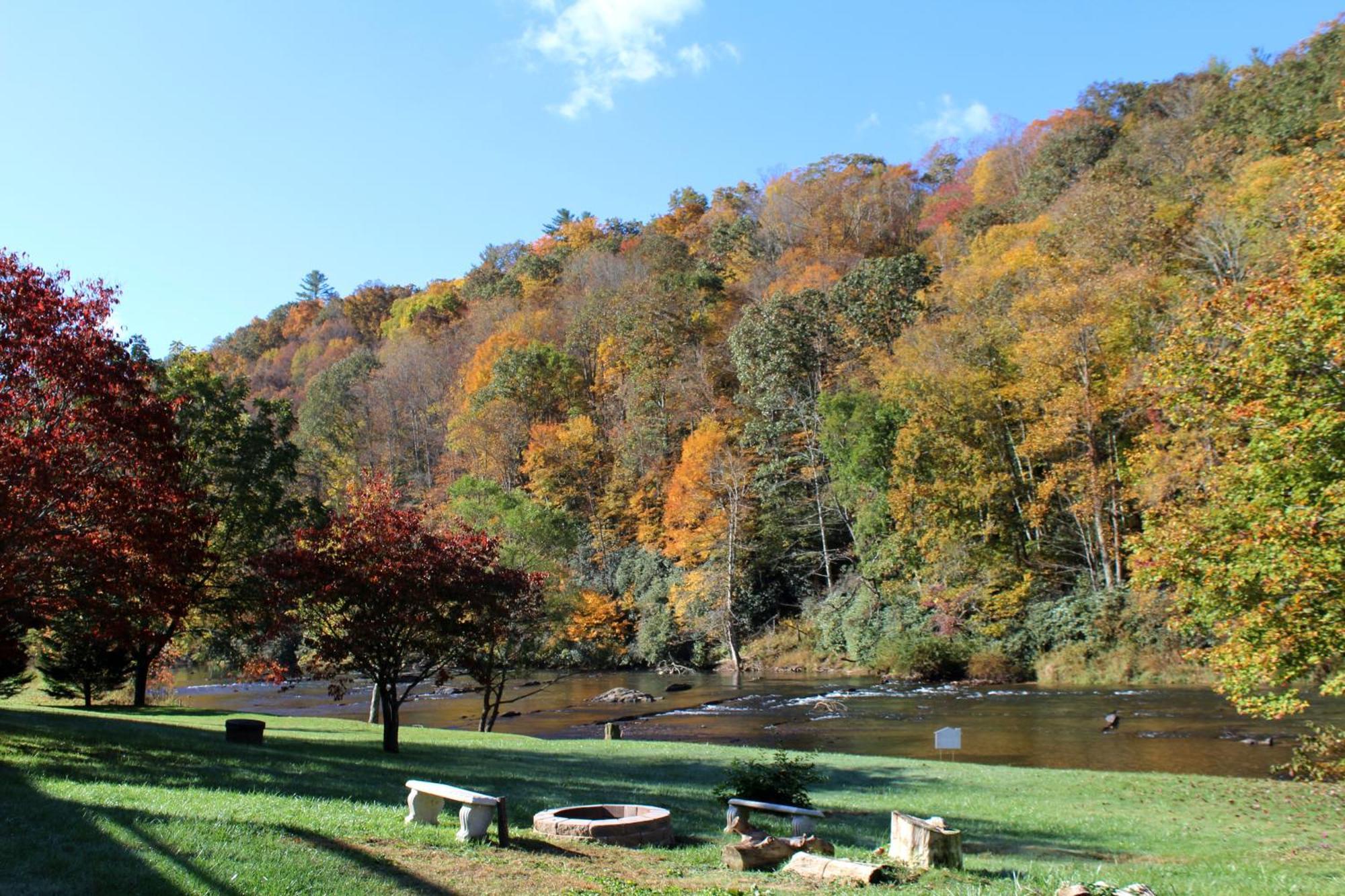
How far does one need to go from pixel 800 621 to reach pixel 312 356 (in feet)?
286

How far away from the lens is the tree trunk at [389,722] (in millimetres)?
19891

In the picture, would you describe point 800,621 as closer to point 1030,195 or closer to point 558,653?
point 558,653

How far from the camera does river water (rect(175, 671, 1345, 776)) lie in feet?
75.5

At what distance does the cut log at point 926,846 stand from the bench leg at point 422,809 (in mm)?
4962

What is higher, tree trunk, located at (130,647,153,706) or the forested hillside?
the forested hillside

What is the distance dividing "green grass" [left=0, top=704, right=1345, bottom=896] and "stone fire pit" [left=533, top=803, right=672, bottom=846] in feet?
0.81

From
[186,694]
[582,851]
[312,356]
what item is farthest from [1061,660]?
[312,356]

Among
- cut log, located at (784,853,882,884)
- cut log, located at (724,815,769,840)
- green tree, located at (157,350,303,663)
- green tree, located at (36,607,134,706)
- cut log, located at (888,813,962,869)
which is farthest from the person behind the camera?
green tree, located at (36,607,134,706)

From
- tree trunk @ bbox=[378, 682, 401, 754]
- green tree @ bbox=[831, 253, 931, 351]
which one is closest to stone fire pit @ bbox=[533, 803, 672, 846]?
tree trunk @ bbox=[378, 682, 401, 754]

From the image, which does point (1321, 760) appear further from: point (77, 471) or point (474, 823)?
point (77, 471)

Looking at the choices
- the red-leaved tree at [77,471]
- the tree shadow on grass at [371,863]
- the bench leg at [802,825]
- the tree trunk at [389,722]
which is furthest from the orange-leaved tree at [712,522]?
the tree shadow on grass at [371,863]

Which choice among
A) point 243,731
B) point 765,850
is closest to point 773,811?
point 765,850

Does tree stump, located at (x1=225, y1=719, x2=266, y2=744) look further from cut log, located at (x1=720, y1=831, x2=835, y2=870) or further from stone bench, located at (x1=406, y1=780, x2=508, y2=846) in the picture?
cut log, located at (x1=720, y1=831, x2=835, y2=870)

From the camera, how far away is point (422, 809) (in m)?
10.1
